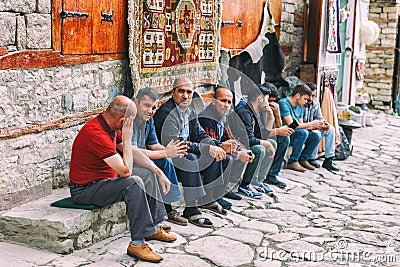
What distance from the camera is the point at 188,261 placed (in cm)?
502

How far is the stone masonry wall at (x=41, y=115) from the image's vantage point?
5090mm

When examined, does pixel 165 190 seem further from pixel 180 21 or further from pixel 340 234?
pixel 180 21

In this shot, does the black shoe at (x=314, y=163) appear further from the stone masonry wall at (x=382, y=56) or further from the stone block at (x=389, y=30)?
the stone block at (x=389, y=30)

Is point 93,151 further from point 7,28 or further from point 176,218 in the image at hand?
point 176,218

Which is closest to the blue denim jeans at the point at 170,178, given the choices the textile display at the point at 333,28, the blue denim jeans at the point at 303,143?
the blue denim jeans at the point at 303,143

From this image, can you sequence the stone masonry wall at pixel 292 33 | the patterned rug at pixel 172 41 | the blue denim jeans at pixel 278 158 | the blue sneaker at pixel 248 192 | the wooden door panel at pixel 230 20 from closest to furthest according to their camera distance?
the patterned rug at pixel 172 41
the blue sneaker at pixel 248 192
the blue denim jeans at pixel 278 158
the wooden door panel at pixel 230 20
the stone masonry wall at pixel 292 33

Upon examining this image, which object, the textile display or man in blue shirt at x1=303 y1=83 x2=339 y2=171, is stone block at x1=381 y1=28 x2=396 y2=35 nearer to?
the textile display

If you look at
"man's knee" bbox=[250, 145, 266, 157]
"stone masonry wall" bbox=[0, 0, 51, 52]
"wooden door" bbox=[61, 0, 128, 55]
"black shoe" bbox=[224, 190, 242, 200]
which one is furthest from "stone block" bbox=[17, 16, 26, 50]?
"man's knee" bbox=[250, 145, 266, 157]

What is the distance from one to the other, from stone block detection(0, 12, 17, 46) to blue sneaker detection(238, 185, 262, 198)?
3323 mm

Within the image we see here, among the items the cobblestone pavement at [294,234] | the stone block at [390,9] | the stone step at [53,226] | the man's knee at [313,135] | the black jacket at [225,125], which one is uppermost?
the stone block at [390,9]

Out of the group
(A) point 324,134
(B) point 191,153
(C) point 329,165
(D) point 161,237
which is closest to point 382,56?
(A) point 324,134

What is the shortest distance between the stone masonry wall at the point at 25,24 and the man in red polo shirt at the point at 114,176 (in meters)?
0.88

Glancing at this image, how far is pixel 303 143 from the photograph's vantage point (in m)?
8.70

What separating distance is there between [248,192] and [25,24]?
3305 millimetres
